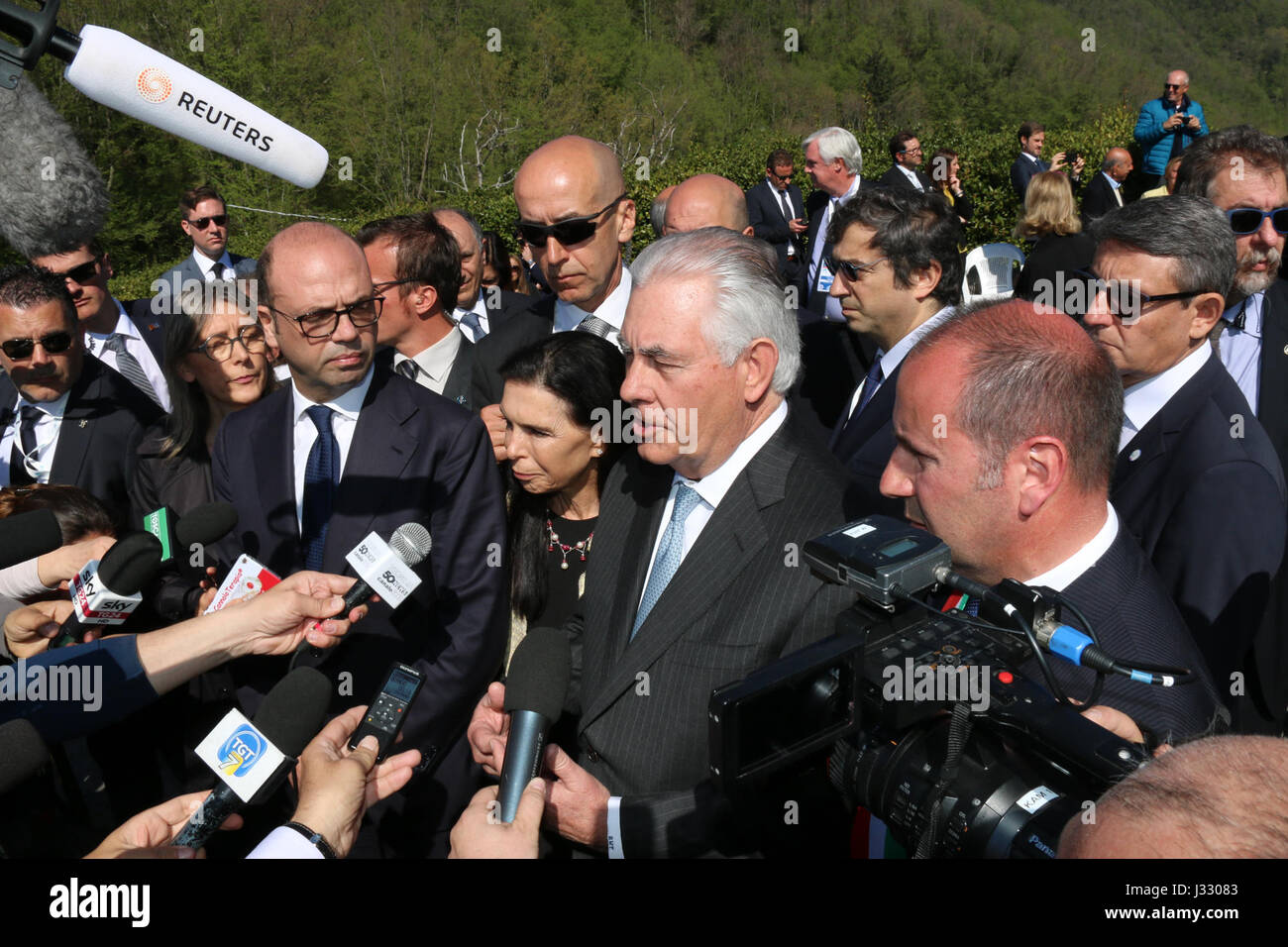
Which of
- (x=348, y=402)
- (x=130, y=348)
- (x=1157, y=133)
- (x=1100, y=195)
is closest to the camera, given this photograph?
(x=348, y=402)

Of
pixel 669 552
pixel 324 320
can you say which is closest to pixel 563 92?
pixel 324 320

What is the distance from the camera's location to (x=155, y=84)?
5.26 feet

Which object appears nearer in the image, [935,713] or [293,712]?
[935,713]

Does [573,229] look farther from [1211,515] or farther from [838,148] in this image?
[838,148]

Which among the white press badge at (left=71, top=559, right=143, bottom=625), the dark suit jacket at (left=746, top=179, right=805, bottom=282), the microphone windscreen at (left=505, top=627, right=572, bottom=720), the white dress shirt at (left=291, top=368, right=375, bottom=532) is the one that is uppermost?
the dark suit jacket at (left=746, top=179, right=805, bottom=282)

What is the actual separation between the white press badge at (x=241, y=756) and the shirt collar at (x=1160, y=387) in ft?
8.37

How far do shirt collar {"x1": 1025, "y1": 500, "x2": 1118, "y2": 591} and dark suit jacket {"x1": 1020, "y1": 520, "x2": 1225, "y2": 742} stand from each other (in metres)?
0.01

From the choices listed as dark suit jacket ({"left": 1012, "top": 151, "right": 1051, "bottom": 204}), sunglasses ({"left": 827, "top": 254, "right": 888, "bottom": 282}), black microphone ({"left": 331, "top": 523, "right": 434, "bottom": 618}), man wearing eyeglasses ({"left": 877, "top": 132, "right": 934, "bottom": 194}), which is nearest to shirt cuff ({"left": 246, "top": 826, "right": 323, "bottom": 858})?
black microphone ({"left": 331, "top": 523, "right": 434, "bottom": 618})

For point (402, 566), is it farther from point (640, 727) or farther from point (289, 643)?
point (640, 727)

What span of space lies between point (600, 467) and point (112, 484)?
207cm

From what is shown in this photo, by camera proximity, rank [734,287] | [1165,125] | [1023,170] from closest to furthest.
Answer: [734,287] < [1165,125] < [1023,170]

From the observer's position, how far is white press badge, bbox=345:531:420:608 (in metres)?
2.30

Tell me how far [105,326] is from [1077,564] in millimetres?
5327

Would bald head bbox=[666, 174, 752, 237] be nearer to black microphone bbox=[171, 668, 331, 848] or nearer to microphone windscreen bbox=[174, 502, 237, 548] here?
microphone windscreen bbox=[174, 502, 237, 548]
